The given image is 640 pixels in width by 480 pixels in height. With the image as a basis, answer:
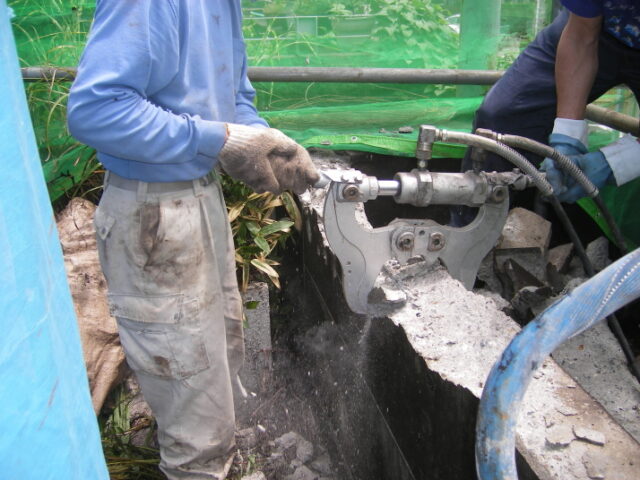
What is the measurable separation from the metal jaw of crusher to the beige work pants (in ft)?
1.52

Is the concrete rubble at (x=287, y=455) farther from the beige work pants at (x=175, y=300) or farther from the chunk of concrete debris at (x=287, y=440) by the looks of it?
the beige work pants at (x=175, y=300)

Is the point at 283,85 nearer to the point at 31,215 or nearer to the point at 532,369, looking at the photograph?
the point at 532,369

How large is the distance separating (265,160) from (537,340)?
1.08 meters

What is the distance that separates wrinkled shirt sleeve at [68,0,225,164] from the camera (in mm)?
1574

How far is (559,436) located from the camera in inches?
60.2

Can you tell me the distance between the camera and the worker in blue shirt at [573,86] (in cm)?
Answer: 256

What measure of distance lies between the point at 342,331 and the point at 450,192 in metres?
0.90

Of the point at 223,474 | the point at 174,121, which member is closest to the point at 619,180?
the point at 174,121

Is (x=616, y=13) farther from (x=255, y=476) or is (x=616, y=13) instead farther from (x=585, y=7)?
(x=255, y=476)

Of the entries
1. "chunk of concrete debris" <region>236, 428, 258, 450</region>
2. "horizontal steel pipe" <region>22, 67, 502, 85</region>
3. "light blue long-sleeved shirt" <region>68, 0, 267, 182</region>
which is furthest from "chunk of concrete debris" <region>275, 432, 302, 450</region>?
"horizontal steel pipe" <region>22, 67, 502, 85</region>

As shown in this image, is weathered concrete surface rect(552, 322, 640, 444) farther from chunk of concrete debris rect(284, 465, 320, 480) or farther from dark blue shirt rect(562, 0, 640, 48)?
dark blue shirt rect(562, 0, 640, 48)

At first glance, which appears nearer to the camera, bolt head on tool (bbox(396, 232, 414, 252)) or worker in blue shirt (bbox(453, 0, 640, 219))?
bolt head on tool (bbox(396, 232, 414, 252))

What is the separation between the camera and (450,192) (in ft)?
7.62

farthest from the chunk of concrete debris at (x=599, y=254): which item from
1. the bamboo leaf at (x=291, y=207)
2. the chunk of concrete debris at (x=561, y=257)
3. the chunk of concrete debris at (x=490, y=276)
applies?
the bamboo leaf at (x=291, y=207)
